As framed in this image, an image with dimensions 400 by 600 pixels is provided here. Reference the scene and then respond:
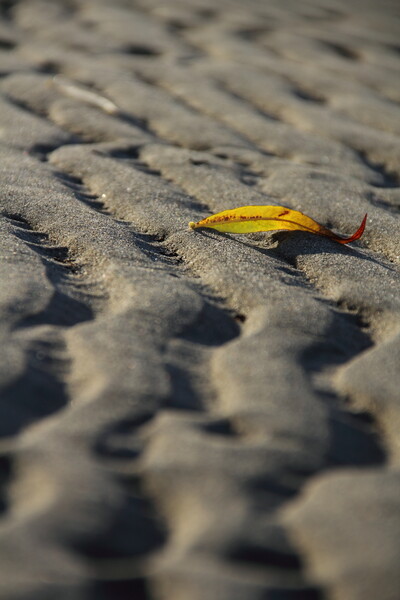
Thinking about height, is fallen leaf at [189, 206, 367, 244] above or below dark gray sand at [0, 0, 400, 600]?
above

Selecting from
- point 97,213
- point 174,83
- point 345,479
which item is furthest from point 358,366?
point 174,83

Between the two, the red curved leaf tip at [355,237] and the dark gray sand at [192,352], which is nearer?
the dark gray sand at [192,352]

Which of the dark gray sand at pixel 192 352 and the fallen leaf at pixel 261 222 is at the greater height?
the fallen leaf at pixel 261 222

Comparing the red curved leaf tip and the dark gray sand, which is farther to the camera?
the red curved leaf tip

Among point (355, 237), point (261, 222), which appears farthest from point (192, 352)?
point (355, 237)

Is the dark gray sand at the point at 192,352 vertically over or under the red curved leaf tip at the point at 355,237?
under
